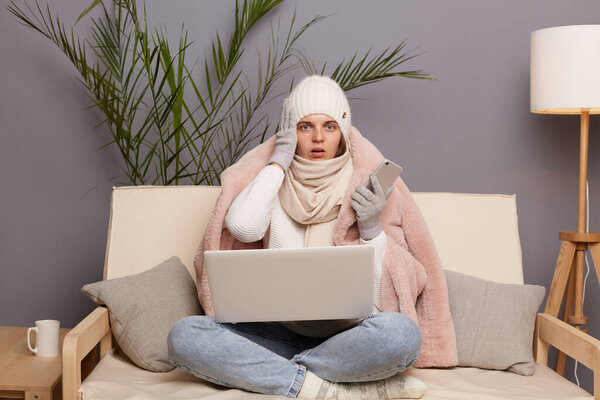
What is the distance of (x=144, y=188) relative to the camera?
2326mm

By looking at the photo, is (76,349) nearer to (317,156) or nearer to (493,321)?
(317,156)

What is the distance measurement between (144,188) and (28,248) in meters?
→ 0.98

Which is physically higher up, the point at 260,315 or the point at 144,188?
the point at 144,188

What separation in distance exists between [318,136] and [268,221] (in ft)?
1.02

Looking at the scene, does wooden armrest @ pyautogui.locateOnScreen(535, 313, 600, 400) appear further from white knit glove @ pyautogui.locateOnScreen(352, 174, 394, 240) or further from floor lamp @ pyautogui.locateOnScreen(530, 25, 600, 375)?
white knit glove @ pyautogui.locateOnScreen(352, 174, 394, 240)

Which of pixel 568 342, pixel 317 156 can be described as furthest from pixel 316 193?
pixel 568 342

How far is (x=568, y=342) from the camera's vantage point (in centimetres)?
190

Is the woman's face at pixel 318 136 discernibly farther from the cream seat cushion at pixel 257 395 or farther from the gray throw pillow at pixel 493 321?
the cream seat cushion at pixel 257 395

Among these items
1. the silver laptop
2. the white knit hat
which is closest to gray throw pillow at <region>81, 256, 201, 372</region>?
the silver laptop

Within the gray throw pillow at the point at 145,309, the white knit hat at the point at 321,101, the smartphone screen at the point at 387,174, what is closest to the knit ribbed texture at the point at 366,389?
the gray throw pillow at the point at 145,309

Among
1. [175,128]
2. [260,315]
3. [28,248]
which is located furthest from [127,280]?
[28,248]

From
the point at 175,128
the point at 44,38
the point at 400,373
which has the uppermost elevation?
the point at 44,38

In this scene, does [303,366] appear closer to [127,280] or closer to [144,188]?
[127,280]

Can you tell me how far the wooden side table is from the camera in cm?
189
